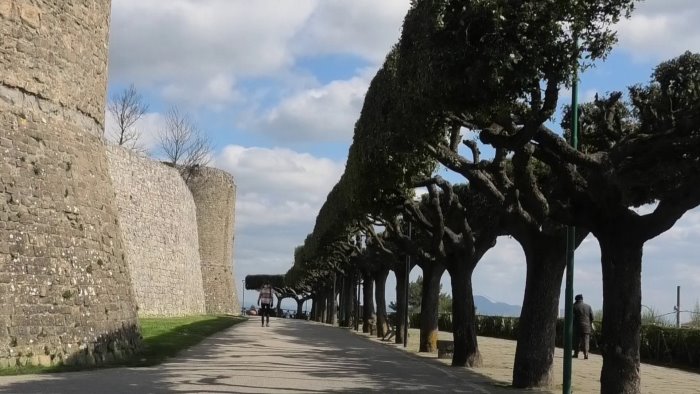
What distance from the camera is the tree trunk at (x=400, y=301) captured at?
107 ft

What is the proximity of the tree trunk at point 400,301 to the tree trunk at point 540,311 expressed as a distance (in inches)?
607

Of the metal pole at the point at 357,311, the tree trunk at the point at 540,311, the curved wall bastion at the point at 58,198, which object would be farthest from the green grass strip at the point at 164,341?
the metal pole at the point at 357,311

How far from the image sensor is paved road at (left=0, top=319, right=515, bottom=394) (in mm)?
12641

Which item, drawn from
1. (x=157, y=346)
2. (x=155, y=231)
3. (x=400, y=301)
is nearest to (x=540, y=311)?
(x=157, y=346)

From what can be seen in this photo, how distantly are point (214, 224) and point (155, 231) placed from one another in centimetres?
2433

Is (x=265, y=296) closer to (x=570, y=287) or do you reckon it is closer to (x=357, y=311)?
(x=357, y=311)

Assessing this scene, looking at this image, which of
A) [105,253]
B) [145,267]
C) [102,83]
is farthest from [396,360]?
[145,267]

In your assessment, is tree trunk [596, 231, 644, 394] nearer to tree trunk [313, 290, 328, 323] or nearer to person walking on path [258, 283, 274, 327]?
person walking on path [258, 283, 274, 327]

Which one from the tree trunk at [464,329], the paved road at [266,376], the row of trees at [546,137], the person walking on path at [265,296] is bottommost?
the paved road at [266,376]

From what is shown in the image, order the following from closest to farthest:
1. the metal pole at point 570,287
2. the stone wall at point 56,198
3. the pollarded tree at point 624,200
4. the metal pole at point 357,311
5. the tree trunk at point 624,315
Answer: the pollarded tree at point 624,200 < the tree trunk at point 624,315 < the metal pole at point 570,287 < the stone wall at point 56,198 < the metal pole at point 357,311

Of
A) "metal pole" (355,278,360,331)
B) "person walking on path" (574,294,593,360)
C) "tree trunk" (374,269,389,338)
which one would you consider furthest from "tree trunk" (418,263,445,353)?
"metal pole" (355,278,360,331)

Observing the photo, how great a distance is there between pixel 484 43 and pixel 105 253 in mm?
11225

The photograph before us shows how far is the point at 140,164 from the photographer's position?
1681 inches

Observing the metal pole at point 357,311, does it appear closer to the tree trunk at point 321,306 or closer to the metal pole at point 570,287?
the tree trunk at point 321,306
